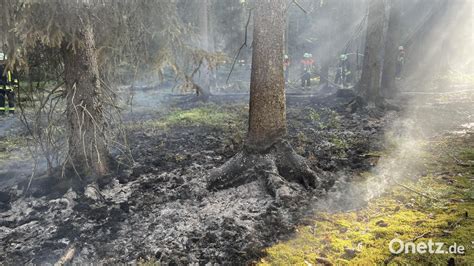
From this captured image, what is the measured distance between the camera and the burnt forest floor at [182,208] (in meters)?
4.08

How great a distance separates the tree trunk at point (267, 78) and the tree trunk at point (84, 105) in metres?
2.89

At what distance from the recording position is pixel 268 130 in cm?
575

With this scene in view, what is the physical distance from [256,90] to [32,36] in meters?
3.51

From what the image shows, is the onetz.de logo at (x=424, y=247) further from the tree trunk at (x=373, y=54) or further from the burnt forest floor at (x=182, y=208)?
the tree trunk at (x=373, y=54)

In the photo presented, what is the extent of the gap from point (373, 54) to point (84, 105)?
32.2 ft

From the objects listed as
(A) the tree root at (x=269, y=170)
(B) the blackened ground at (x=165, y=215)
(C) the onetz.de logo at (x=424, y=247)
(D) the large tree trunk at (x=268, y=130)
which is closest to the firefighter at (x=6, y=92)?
(B) the blackened ground at (x=165, y=215)

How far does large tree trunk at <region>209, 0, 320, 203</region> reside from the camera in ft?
17.6

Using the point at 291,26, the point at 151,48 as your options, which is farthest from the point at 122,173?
the point at 291,26

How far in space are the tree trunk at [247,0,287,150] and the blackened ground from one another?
2.98 ft

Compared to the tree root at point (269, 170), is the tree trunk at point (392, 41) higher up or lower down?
higher up

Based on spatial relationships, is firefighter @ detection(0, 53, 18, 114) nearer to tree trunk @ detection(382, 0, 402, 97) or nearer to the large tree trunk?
the large tree trunk

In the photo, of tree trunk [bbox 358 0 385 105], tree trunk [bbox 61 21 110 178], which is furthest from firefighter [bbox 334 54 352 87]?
tree trunk [bbox 61 21 110 178]

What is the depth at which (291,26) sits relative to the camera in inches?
1247

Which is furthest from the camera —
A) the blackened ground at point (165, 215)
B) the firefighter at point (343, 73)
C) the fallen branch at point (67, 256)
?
the firefighter at point (343, 73)
